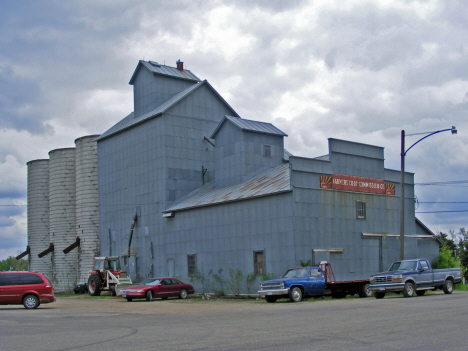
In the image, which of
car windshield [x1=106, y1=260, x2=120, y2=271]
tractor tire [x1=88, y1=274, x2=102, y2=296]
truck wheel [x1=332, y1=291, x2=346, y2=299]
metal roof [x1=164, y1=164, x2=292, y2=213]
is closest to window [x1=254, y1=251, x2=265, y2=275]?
metal roof [x1=164, y1=164, x2=292, y2=213]

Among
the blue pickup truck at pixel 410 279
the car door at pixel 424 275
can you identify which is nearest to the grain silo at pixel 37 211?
the blue pickup truck at pixel 410 279

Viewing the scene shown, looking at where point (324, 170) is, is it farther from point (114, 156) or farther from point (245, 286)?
point (114, 156)

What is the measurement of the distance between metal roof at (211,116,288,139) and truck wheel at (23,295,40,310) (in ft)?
58.1

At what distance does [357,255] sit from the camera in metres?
31.7

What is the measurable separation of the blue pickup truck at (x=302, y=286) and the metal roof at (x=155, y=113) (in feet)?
61.2

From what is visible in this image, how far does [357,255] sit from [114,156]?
2244 centimetres

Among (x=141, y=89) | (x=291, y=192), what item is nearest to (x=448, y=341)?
(x=291, y=192)

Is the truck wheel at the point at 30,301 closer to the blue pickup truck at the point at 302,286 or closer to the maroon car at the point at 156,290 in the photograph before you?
the maroon car at the point at 156,290

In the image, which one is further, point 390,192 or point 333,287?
point 390,192

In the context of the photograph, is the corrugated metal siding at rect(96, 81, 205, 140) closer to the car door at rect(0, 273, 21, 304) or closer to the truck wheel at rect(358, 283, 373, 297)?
the car door at rect(0, 273, 21, 304)

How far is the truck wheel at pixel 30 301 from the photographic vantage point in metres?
24.6

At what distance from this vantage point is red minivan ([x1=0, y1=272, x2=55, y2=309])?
24.3 m

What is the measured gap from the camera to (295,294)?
24734mm

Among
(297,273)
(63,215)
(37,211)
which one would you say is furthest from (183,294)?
(37,211)
